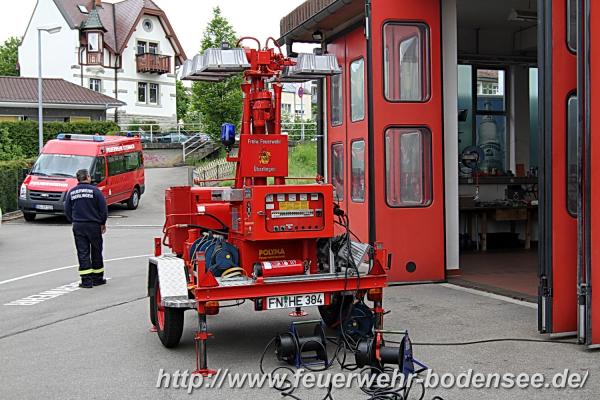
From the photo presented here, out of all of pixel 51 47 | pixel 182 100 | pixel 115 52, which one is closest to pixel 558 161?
pixel 115 52

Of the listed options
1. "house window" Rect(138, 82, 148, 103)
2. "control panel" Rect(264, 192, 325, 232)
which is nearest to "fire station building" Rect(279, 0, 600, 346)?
"control panel" Rect(264, 192, 325, 232)

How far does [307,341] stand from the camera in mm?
7246

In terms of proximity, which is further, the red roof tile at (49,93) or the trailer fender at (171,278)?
the red roof tile at (49,93)

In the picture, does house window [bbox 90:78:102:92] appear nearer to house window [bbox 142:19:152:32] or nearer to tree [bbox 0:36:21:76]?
house window [bbox 142:19:152:32]

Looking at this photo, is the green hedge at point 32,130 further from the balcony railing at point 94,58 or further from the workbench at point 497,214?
the workbench at point 497,214

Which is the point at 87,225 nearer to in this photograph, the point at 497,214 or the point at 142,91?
the point at 497,214

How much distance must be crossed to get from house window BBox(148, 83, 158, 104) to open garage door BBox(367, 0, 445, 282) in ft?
164

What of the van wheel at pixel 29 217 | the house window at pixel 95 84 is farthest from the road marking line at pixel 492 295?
the house window at pixel 95 84

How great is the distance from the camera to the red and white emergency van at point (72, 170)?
981 inches

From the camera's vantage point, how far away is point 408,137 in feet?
39.2

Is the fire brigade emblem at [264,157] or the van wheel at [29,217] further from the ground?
the fire brigade emblem at [264,157]

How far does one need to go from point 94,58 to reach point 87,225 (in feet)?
151

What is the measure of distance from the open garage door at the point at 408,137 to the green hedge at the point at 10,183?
18.1m

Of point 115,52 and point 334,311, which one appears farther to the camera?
point 115,52
